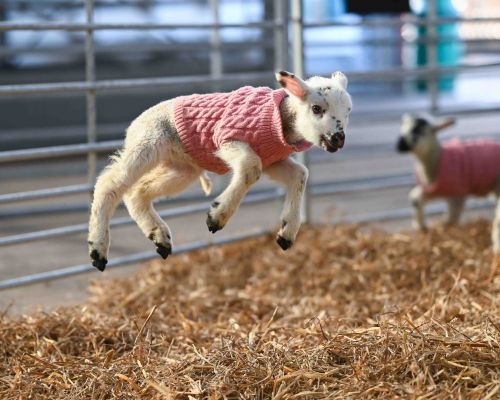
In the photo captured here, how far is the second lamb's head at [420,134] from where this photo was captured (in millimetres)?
5668

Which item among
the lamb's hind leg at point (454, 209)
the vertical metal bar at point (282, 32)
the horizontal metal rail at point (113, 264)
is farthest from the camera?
the lamb's hind leg at point (454, 209)

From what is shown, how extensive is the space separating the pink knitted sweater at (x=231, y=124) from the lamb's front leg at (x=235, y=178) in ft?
0.08

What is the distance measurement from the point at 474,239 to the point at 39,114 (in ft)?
20.3

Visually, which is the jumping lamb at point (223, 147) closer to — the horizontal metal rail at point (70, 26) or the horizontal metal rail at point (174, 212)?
the horizontal metal rail at point (70, 26)

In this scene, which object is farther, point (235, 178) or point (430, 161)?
point (430, 161)

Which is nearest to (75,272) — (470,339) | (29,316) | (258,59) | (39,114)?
(29,316)

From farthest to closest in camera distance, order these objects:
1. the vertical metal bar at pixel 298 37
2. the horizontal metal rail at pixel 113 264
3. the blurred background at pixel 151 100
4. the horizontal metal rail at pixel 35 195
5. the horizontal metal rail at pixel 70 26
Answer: the vertical metal bar at pixel 298 37 < the blurred background at pixel 151 100 < the horizontal metal rail at pixel 113 264 < the horizontal metal rail at pixel 35 195 < the horizontal metal rail at pixel 70 26

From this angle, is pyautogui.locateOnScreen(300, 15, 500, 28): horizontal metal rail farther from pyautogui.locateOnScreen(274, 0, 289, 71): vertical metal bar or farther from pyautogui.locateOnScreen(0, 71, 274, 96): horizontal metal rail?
pyautogui.locateOnScreen(0, 71, 274, 96): horizontal metal rail

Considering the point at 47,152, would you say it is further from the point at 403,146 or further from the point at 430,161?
the point at 430,161

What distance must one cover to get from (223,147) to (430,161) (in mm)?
3927

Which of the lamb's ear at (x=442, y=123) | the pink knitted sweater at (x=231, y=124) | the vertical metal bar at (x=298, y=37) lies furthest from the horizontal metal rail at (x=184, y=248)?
the pink knitted sweater at (x=231, y=124)

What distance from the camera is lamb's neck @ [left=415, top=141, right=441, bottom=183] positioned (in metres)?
5.67

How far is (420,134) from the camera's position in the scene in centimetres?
569

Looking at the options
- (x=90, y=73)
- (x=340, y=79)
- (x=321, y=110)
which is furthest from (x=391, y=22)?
(x=321, y=110)
